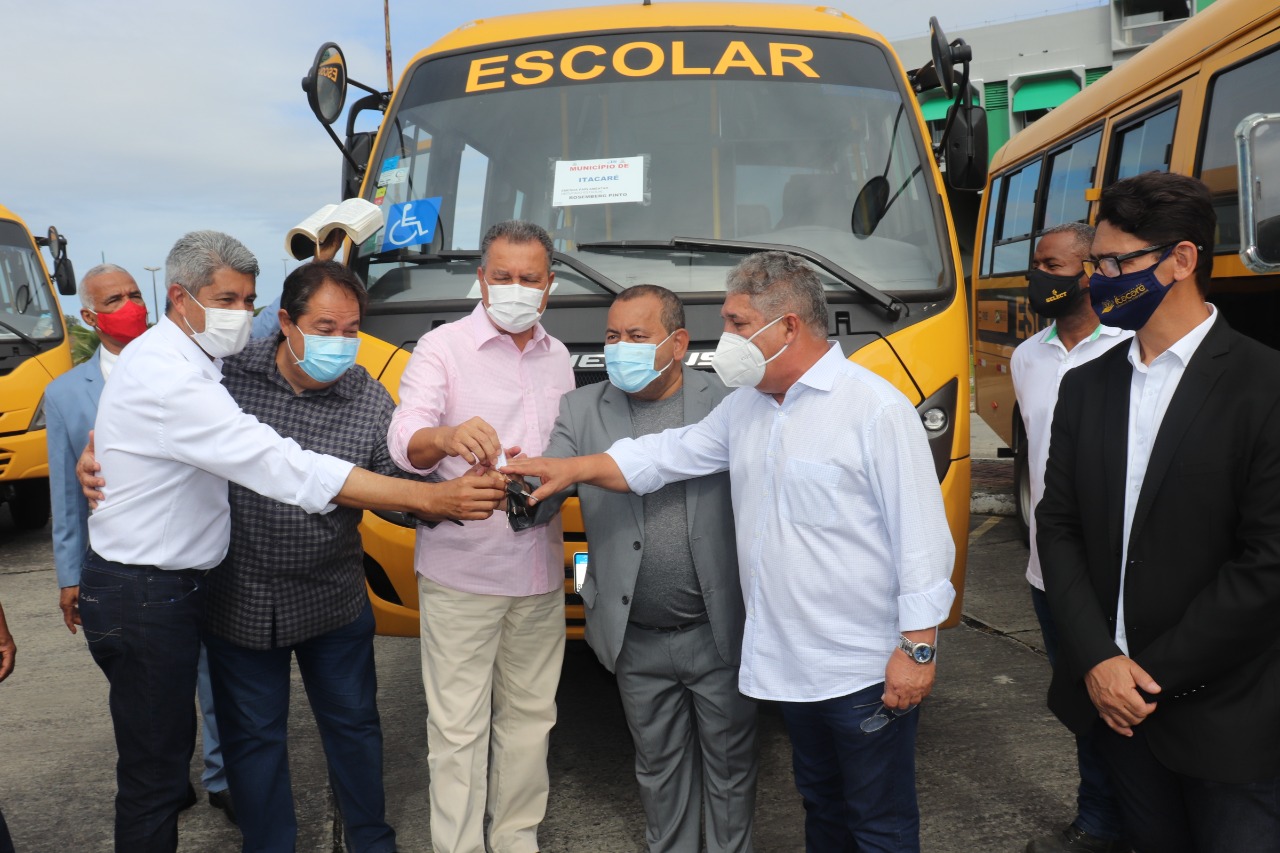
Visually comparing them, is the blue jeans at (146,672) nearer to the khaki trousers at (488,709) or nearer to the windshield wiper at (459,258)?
A: the khaki trousers at (488,709)

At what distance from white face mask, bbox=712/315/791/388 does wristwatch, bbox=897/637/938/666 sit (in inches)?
28.4

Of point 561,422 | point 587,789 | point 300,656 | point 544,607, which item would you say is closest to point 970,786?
point 587,789

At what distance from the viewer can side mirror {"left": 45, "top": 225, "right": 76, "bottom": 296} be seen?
10242mm

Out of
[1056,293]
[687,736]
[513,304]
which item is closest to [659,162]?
[513,304]

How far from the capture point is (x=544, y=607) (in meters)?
3.42

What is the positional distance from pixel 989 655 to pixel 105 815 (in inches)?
149

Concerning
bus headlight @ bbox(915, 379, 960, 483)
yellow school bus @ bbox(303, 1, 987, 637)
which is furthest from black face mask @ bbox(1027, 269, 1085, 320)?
bus headlight @ bbox(915, 379, 960, 483)

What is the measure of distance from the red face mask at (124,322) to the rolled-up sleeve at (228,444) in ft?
4.63

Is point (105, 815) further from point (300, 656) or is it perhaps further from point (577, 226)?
point (577, 226)

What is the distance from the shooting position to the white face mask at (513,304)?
325 cm

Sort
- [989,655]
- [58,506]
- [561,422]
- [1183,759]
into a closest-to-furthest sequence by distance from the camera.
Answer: [1183,759]
[561,422]
[58,506]
[989,655]

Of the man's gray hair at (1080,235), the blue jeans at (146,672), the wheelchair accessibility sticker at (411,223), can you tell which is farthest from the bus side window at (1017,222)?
the blue jeans at (146,672)

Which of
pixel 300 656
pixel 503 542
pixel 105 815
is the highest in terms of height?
pixel 503 542

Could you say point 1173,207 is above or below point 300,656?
above
